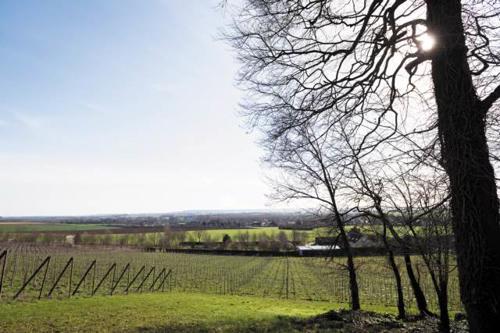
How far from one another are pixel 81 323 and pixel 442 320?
354 inches

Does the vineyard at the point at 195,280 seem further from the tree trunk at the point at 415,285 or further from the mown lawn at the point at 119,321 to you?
the mown lawn at the point at 119,321

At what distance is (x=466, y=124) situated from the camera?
12.3 ft

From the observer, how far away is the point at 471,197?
12.2 feet

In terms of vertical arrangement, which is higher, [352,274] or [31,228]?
[352,274]

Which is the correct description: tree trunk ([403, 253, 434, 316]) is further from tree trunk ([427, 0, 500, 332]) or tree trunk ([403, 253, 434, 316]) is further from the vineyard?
tree trunk ([427, 0, 500, 332])

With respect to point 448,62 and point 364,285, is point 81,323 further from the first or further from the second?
point 364,285

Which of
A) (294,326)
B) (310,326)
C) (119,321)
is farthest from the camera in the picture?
(119,321)

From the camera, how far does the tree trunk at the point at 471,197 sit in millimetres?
3682

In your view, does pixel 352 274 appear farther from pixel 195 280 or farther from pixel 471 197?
pixel 195 280

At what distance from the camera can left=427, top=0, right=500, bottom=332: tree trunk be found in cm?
368

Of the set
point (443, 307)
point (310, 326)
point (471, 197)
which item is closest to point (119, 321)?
point (310, 326)

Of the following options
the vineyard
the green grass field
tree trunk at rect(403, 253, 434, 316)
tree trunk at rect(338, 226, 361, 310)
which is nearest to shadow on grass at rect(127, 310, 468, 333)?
tree trunk at rect(403, 253, 434, 316)

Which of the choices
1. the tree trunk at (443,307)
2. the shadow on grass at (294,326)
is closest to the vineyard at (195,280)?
the shadow on grass at (294,326)

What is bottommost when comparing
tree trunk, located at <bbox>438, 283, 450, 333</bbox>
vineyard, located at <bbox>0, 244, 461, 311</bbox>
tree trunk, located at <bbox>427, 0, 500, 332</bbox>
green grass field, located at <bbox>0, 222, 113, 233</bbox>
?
vineyard, located at <bbox>0, 244, 461, 311</bbox>
